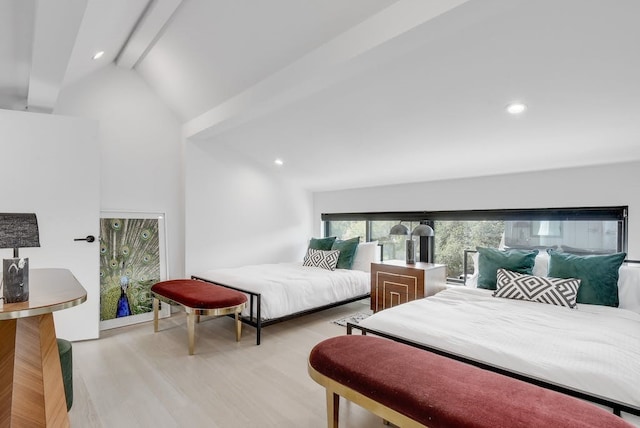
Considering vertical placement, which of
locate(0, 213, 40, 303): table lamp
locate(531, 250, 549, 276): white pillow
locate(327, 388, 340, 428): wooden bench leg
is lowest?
locate(327, 388, 340, 428): wooden bench leg

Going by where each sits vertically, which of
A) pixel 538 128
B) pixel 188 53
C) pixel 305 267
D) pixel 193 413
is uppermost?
pixel 188 53

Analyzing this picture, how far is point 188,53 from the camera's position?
323 cm

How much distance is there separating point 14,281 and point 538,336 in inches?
106

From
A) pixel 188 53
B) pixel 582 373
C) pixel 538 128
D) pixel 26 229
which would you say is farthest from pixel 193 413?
pixel 538 128

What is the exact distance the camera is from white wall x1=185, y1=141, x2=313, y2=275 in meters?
4.36

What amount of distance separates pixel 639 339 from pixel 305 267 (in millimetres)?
3471

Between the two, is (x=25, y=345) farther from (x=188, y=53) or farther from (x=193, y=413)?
(x=188, y=53)

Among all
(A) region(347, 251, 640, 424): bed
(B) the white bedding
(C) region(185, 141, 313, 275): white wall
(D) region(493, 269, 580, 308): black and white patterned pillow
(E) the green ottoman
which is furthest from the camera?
(C) region(185, 141, 313, 275): white wall

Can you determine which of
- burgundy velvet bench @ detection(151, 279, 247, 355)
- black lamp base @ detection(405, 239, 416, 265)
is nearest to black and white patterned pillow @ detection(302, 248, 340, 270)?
black lamp base @ detection(405, 239, 416, 265)

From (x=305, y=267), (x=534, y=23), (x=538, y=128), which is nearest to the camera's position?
(x=534, y=23)

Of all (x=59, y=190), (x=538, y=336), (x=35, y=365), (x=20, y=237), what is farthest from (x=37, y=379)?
(x=538, y=336)

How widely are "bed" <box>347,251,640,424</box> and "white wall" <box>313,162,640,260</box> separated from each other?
0.67m

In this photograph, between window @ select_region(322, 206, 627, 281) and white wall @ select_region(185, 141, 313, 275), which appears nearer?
window @ select_region(322, 206, 627, 281)

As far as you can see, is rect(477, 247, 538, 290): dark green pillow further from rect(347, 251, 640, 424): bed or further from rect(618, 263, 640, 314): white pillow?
rect(618, 263, 640, 314): white pillow
